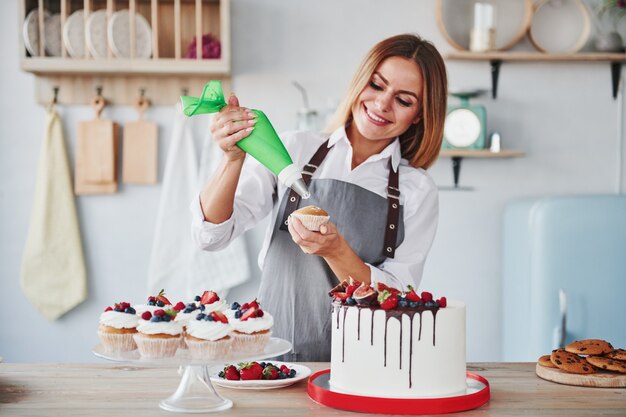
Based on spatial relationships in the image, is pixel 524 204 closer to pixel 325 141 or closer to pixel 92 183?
pixel 325 141

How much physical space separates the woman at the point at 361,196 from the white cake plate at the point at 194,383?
0.57m

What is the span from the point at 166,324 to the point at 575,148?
249cm

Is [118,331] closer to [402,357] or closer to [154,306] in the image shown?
[154,306]

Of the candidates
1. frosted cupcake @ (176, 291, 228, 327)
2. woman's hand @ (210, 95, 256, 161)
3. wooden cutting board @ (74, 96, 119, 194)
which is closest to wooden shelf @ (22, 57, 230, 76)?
wooden cutting board @ (74, 96, 119, 194)

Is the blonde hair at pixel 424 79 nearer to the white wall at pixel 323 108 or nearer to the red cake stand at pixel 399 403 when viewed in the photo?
the red cake stand at pixel 399 403

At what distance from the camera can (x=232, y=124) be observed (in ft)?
5.29

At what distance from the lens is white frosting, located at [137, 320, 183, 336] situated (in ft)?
4.33

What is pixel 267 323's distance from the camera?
1413mm

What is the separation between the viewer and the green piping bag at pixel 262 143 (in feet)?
5.11

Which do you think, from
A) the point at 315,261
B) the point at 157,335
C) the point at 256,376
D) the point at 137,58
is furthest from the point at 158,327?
the point at 137,58

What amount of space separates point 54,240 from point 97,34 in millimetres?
867

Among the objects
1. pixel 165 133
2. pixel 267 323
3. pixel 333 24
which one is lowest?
pixel 267 323

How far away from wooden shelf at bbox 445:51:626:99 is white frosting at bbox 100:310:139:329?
84.6 inches

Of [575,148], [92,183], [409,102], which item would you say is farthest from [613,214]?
[92,183]
